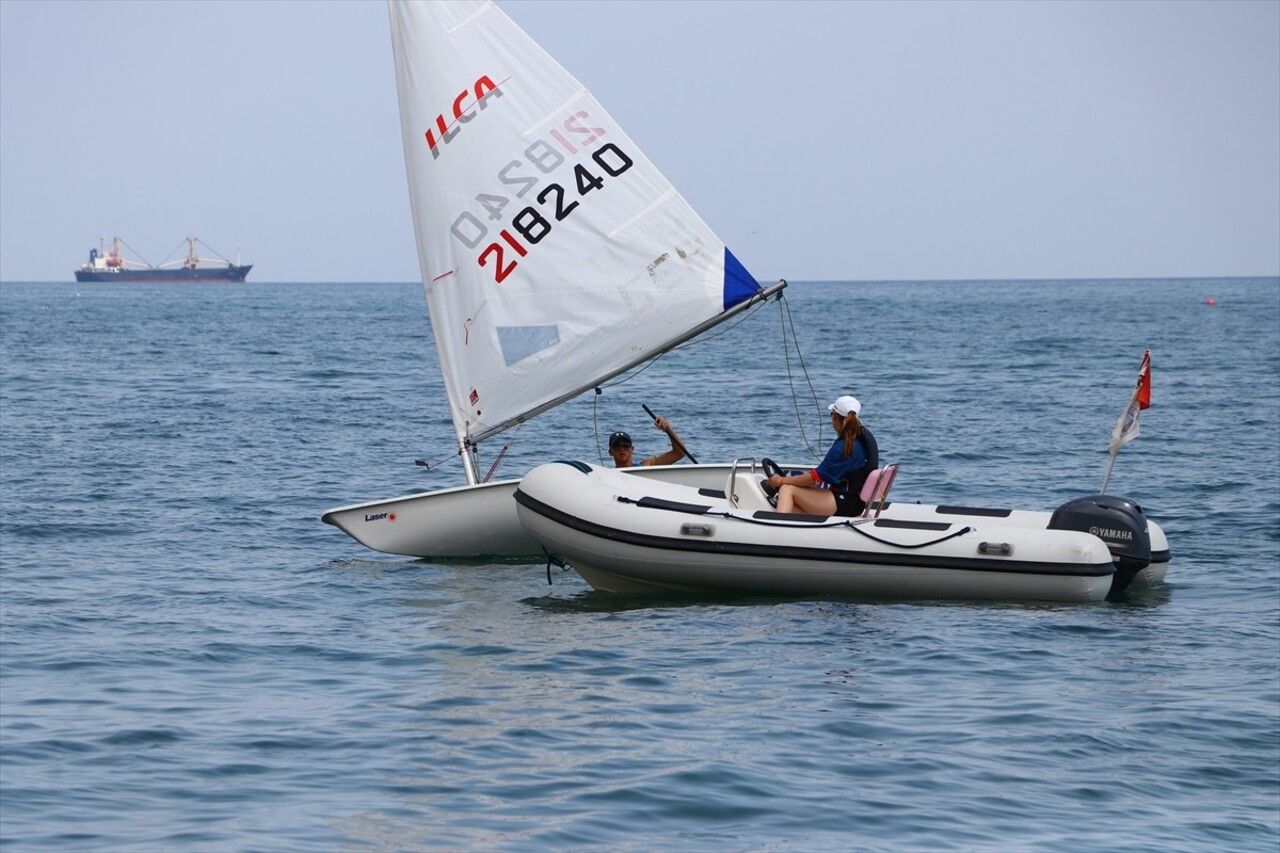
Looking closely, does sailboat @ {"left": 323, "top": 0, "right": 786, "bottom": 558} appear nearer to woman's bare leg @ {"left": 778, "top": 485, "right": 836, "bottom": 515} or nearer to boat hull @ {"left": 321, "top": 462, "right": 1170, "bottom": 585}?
boat hull @ {"left": 321, "top": 462, "right": 1170, "bottom": 585}

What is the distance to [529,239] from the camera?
1675cm

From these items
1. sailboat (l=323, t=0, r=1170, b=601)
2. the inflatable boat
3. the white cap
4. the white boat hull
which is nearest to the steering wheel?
sailboat (l=323, t=0, r=1170, b=601)

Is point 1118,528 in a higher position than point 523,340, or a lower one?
lower

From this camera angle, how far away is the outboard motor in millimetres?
14547

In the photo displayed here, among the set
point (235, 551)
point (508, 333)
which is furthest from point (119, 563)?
point (508, 333)

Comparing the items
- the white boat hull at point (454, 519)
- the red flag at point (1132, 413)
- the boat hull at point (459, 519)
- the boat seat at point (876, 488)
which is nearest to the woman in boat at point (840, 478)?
the boat seat at point (876, 488)

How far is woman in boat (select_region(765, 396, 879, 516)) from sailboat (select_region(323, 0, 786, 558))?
1812 millimetres

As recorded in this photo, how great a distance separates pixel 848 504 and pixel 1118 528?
7.95 ft

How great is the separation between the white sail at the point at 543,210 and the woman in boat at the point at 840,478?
2.28 meters

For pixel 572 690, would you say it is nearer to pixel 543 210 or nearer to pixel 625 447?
pixel 625 447

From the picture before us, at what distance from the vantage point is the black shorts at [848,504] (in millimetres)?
14969

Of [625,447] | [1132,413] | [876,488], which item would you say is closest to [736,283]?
[625,447]

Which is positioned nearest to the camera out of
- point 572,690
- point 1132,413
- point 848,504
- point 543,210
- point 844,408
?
point 572,690

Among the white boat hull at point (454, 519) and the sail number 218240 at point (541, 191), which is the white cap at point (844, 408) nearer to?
the white boat hull at point (454, 519)
